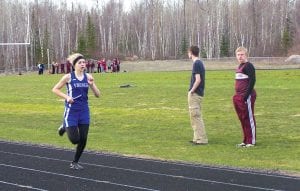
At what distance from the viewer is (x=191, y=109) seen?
13250 mm

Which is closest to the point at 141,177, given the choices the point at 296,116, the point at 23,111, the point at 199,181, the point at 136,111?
the point at 199,181

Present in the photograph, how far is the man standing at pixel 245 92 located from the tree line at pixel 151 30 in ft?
286

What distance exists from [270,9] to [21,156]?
104223 mm

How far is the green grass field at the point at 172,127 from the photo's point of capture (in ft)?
39.8

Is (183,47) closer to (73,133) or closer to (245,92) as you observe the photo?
(245,92)

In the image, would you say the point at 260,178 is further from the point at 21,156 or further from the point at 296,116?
the point at 296,116

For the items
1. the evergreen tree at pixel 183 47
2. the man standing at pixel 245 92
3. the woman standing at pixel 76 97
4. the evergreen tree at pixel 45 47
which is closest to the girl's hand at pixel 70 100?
the woman standing at pixel 76 97

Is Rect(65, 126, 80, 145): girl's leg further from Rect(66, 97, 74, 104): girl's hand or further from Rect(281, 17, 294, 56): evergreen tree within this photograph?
Rect(281, 17, 294, 56): evergreen tree

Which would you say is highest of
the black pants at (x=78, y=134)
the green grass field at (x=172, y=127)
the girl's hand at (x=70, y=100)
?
the girl's hand at (x=70, y=100)

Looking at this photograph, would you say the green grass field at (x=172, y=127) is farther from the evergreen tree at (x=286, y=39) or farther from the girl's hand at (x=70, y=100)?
the evergreen tree at (x=286, y=39)

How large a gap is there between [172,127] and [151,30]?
10088cm

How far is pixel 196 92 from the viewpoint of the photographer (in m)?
13.1

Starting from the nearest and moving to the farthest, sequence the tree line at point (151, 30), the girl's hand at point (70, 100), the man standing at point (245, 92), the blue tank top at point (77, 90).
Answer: the girl's hand at point (70, 100) < the blue tank top at point (77, 90) < the man standing at point (245, 92) < the tree line at point (151, 30)

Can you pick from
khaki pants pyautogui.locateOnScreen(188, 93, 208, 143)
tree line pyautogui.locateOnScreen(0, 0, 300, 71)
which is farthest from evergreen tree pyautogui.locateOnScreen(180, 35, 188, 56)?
khaki pants pyautogui.locateOnScreen(188, 93, 208, 143)
